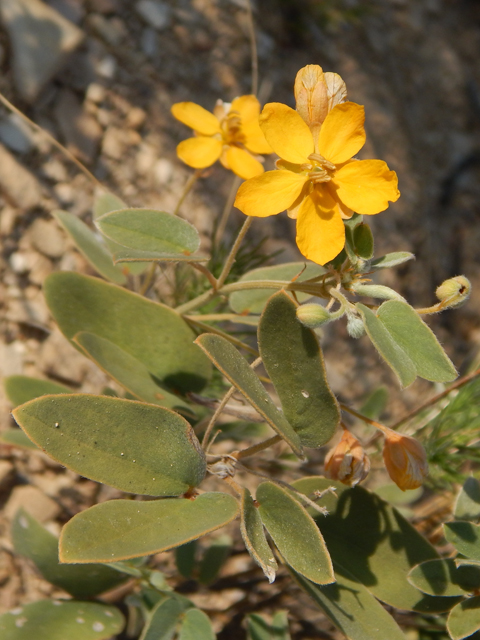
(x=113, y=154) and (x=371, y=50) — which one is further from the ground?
(x=371, y=50)

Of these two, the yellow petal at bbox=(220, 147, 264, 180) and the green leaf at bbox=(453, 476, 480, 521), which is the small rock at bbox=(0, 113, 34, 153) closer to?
the yellow petal at bbox=(220, 147, 264, 180)

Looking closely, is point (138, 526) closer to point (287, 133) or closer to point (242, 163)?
point (287, 133)

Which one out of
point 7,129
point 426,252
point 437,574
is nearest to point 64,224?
point 7,129

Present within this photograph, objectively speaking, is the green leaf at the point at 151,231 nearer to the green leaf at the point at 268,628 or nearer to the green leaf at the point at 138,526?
the green leaf at the point at 138,526

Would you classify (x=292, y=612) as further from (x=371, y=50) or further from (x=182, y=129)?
(x=371, y=50)

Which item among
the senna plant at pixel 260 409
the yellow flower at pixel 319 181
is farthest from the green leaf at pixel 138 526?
the yellow flower at pixel 319 181

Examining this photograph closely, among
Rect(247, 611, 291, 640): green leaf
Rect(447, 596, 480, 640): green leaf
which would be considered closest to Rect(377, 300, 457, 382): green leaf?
Rect(447, 596, 480, 640): green leaf
